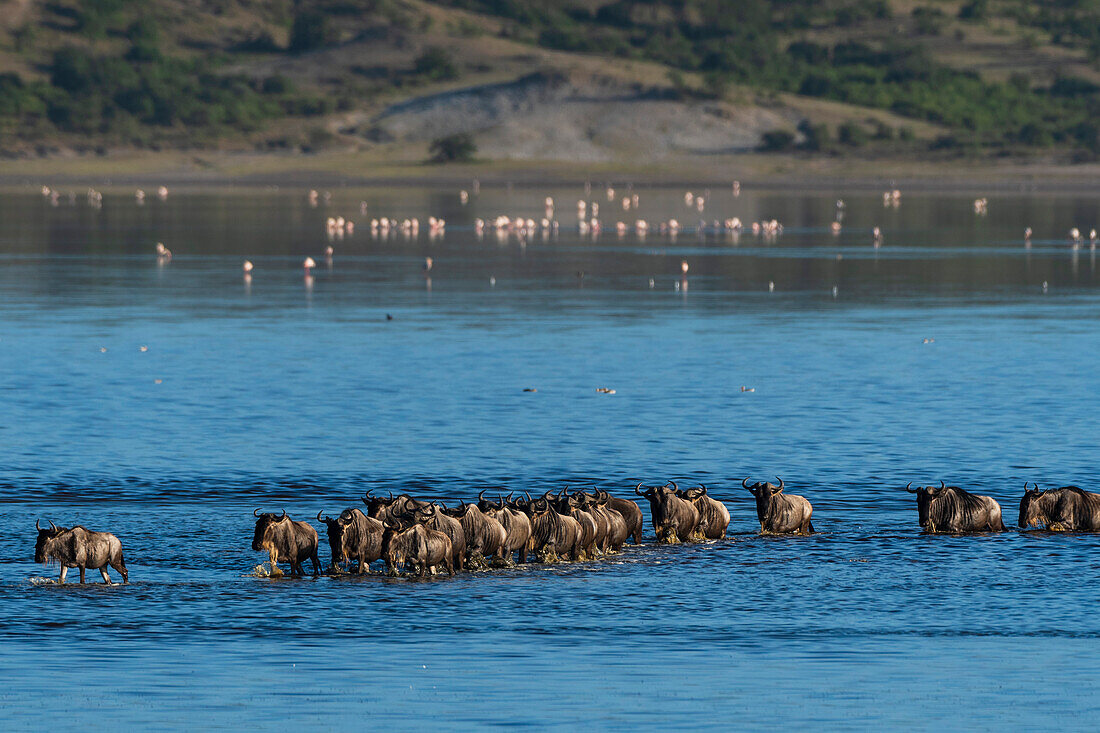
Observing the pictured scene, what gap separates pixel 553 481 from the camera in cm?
3600

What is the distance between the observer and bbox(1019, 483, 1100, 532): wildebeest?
3041 centimetres

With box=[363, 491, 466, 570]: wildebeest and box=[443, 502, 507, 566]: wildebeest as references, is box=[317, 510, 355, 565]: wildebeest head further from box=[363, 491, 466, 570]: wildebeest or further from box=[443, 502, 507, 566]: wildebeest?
box=[443, 502, 507, 566]: wildebeest

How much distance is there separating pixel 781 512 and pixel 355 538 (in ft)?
24.2

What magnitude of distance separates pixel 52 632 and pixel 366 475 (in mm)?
12610

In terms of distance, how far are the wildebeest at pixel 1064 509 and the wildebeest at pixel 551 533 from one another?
25.2ft

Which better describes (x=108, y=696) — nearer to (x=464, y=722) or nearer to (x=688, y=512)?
(x=464, y=722)

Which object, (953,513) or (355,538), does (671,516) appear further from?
(355,538)

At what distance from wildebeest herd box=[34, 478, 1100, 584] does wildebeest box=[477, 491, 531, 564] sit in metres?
0.01

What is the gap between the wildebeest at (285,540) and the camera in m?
27.1

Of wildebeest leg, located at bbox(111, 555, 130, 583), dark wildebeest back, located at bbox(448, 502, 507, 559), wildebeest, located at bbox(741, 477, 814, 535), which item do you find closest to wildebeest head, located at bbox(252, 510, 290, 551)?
wildebeest leg, located at bbox(111, 555, 130, 583)

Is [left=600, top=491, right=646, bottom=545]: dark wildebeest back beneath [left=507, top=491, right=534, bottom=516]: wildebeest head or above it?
beneath

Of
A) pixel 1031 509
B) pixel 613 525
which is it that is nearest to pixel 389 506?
pixel 613 525

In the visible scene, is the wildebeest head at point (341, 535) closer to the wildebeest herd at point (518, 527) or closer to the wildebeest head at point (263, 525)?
the wildebeest herd at point (518, 527)

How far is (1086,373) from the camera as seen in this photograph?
54.1 metres
